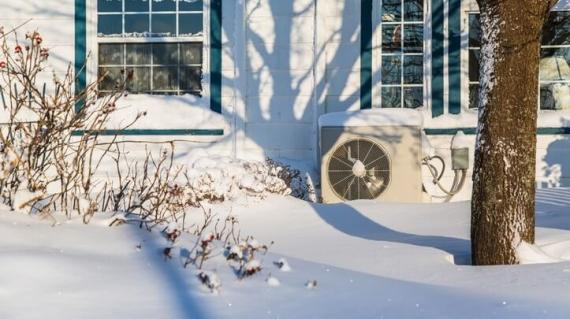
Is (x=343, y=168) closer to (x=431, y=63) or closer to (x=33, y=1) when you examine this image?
(x=431, y=63)

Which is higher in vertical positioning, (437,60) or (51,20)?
(51,20)

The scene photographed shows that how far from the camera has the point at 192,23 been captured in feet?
37.2

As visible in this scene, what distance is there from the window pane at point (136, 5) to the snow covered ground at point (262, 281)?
19.7 ft

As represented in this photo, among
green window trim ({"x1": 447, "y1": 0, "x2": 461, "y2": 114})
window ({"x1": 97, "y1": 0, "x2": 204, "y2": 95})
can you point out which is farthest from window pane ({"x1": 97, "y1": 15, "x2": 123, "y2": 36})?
green window trim ({"x1": 447, "y1": 0, "x2": 461, "y2": 114})

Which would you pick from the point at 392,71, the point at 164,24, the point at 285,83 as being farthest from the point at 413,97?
the point at 164,24

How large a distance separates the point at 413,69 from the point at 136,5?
146 inches

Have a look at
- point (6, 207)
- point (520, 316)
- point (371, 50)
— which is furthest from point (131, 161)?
point (520, 316)

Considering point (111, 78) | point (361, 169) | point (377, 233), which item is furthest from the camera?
point (111, 78)

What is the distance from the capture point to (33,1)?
11398 mm

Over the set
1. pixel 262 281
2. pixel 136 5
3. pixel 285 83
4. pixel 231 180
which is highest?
pixel 136 5

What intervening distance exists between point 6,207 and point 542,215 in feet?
15.8

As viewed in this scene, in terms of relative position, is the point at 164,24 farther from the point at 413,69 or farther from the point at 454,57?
the point at 454,57

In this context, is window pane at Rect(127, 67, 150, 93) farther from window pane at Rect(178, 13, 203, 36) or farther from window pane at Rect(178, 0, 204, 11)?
window pane at Rect(178, 0, 204, 11)

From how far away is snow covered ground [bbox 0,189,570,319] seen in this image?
3.79m
